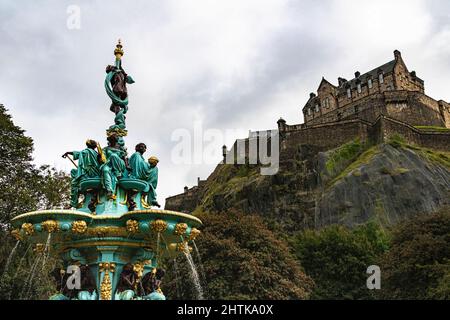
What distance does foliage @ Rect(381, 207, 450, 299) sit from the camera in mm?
26938

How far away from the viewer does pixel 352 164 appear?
179ft

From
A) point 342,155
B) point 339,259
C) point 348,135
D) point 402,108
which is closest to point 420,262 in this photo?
point 339,259

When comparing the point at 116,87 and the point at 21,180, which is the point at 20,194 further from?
the point at 116,87

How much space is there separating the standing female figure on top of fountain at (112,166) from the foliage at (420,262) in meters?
20.2

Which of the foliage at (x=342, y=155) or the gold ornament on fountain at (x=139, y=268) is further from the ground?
the foliage at (x=342, y=155)

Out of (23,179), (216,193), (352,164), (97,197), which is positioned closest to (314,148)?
(352,164)

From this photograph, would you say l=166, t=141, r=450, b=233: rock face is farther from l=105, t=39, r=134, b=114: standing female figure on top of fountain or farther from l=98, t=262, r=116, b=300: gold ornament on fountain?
l=98, t=262, r=116, b=300: gold ornament on fountain

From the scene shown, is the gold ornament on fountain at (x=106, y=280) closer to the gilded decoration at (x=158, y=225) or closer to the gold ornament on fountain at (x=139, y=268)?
the gold ornament on fountain at (x=139, y=268)

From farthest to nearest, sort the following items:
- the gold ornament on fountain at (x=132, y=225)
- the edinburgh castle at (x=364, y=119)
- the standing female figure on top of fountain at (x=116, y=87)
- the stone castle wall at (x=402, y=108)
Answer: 1. the stone castle wall at (x=402, y=108)
2. the edinburgh castle at (x=364, y=119)
3. the standing female figure on top of fountain at (x=116, y=87)
4. the gold ornament on fountain at (x=132, y=225)

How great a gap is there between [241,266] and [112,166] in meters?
18.1

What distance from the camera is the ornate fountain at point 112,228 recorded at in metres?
9.18

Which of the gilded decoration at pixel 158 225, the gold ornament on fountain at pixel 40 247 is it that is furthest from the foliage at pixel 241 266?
the gilded decoration at pixel 158 225
